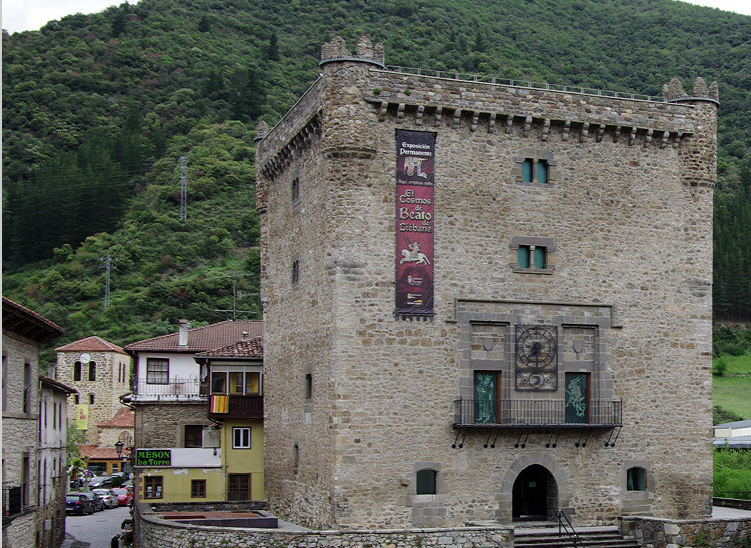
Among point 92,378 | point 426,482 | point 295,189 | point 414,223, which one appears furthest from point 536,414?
point 92,378

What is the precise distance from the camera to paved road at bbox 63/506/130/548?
135 ft

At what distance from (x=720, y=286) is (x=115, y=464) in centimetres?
6133

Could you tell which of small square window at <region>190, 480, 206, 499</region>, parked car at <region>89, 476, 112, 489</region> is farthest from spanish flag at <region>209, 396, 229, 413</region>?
parked car at <region>89, 476, 112, 489</region>

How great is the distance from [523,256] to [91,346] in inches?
2295

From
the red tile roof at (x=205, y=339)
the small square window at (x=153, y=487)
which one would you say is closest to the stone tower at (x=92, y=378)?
the red tile roof at (x=205, y=339)

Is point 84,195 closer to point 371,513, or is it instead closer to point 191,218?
point 191,218

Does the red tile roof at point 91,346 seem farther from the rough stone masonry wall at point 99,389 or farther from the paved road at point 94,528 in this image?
the paved road at point 94,528

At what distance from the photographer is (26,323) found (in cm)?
2930

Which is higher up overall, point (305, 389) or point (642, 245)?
point (642, 245)

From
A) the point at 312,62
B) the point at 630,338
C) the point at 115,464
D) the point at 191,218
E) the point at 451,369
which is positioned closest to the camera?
the point at 451,369

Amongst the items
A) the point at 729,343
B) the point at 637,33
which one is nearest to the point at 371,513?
the point at 729,343

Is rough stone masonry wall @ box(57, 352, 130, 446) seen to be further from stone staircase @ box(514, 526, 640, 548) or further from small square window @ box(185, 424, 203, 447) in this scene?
stone staircase @ box(514, 526, 640, 548)

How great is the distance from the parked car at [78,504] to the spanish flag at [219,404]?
19.6 meters

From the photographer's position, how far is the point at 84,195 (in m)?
98.9
